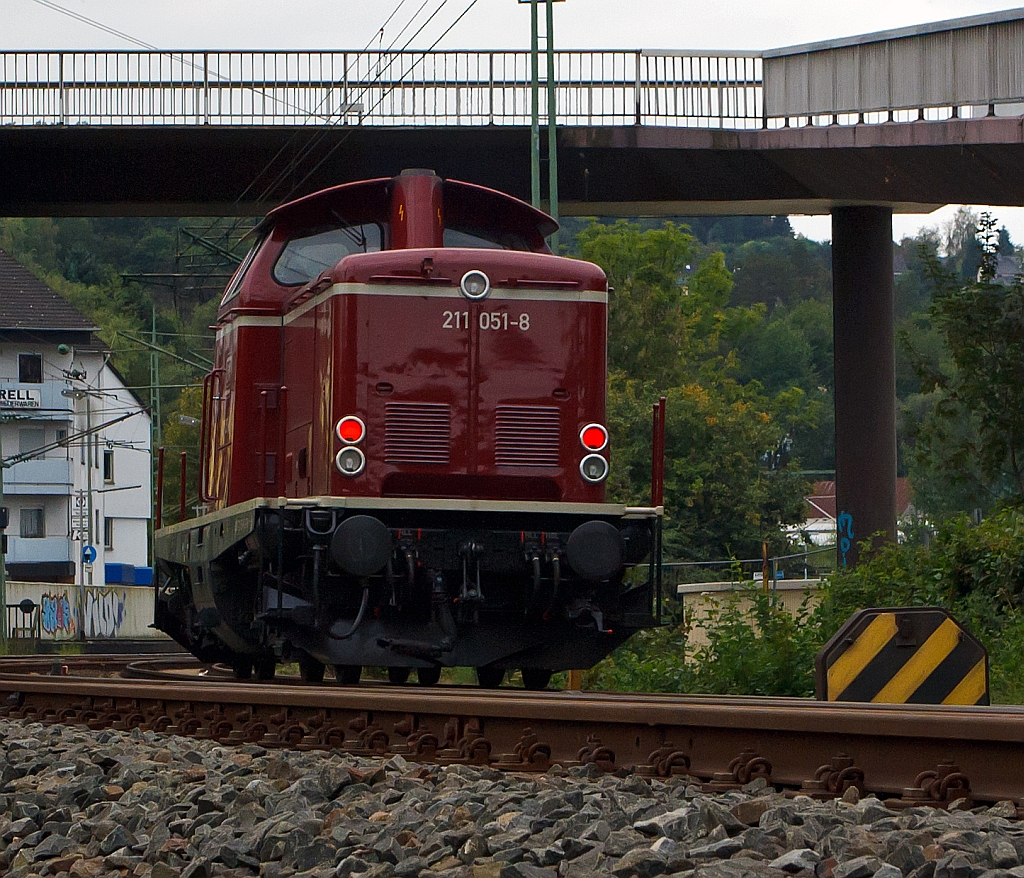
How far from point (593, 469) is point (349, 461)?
1.66m

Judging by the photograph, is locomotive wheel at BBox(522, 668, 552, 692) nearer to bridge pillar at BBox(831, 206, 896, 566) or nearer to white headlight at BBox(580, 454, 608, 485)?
white headlight at BBox(580, 454, 608, 485)

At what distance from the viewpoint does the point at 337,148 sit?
1981 centimetres

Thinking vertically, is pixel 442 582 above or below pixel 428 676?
above

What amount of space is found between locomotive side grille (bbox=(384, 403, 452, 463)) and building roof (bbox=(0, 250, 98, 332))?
62534mm

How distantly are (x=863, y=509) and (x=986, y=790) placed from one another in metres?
16.1

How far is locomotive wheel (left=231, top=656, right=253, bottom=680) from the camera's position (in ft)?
40.7

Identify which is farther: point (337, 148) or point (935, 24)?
point (337, 148)

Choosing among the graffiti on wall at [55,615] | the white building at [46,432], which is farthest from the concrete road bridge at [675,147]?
the white building at [46,432]

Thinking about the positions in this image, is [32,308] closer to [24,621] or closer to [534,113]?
[24,621]

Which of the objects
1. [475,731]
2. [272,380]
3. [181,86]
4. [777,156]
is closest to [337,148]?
[181,86]

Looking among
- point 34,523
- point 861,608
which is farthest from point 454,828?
point 34,523

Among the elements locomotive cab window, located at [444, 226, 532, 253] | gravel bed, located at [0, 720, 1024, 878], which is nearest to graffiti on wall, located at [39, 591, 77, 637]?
locomotive cab window, located at [444, 226, 532, 253]

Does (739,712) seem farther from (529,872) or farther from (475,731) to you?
(529,872)

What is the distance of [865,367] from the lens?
68.0 feet
